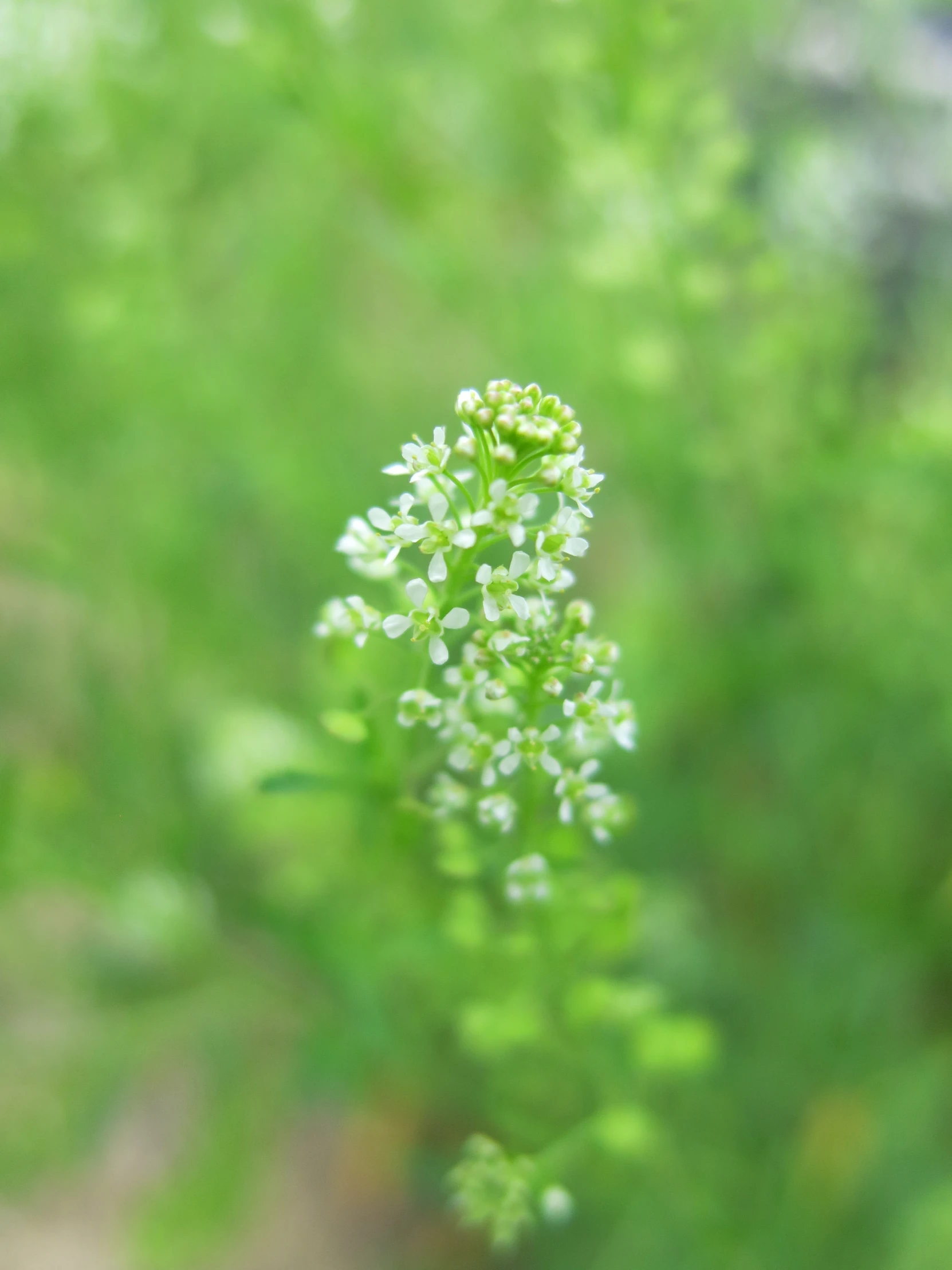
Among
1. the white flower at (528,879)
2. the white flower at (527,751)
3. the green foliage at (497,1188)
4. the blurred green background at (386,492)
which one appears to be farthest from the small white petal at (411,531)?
the blurred green background at (386,492)

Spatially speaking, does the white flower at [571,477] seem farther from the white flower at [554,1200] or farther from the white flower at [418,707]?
the white flower at [554,1200]

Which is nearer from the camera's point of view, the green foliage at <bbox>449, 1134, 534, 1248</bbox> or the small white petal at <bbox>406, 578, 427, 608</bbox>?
the small white petal at <bbox>406, 578, 427, 608</bbox>

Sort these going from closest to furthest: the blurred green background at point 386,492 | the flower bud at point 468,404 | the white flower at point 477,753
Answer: the flower bud at point 468,404
the white flower at point 477,753
the blurred green background at point 386,492

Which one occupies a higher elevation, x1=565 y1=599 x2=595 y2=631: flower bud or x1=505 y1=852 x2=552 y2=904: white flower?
x1=565 y1=599 x2=595 y2=631: flower bud

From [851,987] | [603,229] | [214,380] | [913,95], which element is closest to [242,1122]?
[851,987]

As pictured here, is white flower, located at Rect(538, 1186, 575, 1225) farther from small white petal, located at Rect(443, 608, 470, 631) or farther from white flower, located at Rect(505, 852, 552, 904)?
small white petal, located at Rect(443, 608, 470, 631)

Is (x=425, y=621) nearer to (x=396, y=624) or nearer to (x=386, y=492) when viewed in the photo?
(x=396, y=624)

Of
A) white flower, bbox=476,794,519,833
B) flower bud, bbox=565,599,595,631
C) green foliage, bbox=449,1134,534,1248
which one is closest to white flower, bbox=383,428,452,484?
flower bud, bbox=565,599,595,631

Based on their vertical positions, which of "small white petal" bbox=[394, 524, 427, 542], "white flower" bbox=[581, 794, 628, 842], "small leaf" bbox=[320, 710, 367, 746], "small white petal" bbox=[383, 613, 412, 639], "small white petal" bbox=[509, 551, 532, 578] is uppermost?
"small leaf" bbox=[320, 710, 367, 746]

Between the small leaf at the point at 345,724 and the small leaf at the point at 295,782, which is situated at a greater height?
the small leaf at the point at 345,724
